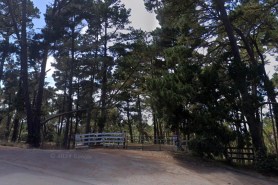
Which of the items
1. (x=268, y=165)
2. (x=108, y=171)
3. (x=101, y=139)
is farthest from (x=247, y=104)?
(x=101, y=139)

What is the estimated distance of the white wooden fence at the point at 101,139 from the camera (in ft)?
67.1

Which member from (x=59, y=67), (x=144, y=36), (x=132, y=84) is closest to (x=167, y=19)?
(x=144, y=36)

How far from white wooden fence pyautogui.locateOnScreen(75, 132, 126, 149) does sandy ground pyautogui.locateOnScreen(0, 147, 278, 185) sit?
5.79 metres

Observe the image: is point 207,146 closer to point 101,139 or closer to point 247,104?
point 247,104

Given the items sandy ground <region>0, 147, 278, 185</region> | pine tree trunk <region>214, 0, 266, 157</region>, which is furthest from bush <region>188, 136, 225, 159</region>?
pine tree trunk <region>214, 0, 266, 157</region>

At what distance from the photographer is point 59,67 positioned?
42250 millimetres

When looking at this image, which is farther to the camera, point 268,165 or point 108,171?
point 268,165

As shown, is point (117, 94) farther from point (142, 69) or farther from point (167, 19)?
point (167, 19)

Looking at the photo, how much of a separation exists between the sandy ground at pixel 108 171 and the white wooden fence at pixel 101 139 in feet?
19.0

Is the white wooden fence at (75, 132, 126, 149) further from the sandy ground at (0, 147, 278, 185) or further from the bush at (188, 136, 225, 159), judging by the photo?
the bush at (188, 136, 225, 159)

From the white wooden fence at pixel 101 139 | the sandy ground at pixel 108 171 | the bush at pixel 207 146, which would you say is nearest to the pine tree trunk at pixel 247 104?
the bush at pixel 207 146

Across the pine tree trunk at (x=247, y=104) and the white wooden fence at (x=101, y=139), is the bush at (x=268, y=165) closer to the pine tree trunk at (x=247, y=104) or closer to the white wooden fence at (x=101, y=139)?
the pine tree trunk at (x=247, y=104)

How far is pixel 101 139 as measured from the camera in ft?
68.9

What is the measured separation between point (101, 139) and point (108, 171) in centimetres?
987
